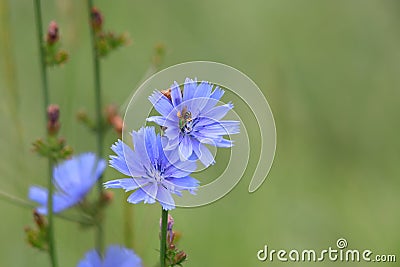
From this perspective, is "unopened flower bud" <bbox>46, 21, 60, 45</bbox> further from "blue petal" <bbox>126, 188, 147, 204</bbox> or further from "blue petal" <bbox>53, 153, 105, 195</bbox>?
"blue petal" <bbox>126, 188, 147, 204</bbox>

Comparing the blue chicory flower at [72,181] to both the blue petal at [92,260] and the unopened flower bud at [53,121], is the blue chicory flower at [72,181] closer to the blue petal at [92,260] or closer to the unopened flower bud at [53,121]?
the unopened flower bud at [53,121]

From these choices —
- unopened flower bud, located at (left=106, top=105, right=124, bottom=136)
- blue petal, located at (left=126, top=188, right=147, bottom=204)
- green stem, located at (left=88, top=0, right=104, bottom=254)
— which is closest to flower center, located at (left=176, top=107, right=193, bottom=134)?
blue petal, located at (left=126, top=188, right=147, bottom=204)

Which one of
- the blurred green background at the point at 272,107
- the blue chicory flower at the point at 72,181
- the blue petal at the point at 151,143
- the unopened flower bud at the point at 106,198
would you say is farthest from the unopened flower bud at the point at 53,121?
the blue petal at the point at 151,143

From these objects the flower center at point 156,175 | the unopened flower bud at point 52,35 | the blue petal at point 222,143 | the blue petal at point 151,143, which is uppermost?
the unopened flower bud at point 52,35

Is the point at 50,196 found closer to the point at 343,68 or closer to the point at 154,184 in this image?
the point at 154,184

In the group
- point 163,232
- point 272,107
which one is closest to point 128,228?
point 163,232

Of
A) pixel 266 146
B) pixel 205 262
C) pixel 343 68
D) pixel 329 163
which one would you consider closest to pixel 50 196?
pixel 266 146
